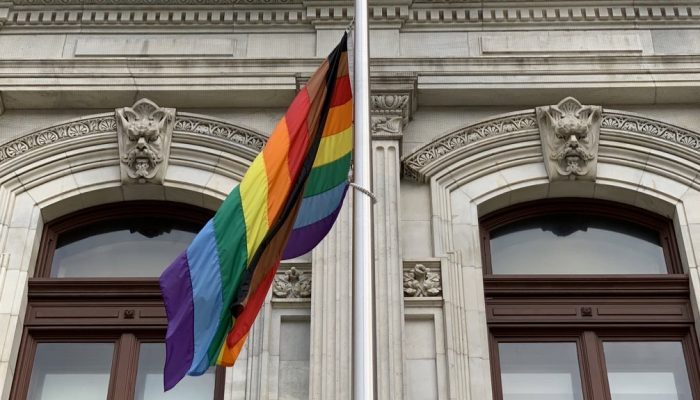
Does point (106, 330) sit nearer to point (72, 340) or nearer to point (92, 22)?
point (72, 340)

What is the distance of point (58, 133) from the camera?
15.2 m

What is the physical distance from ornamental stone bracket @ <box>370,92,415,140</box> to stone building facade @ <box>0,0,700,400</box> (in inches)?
1.7

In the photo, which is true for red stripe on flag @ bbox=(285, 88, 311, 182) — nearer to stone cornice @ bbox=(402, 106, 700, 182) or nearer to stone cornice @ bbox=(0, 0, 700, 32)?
stone cornice @ bbox=(402, 106, 700, 182)

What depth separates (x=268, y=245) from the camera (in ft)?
33.6

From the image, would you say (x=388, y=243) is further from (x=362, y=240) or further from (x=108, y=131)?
(x=108, y=131)

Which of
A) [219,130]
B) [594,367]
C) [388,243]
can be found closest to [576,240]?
[594,367]

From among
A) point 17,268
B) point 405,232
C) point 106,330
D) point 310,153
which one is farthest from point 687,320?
point 17,268

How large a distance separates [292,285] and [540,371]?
2.88 meters

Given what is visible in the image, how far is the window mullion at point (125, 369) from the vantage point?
1321 centimetres

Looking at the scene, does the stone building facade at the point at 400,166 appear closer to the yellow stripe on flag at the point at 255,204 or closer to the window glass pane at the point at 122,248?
the window glass pane at the point at 122,248

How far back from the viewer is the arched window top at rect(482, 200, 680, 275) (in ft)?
47.3

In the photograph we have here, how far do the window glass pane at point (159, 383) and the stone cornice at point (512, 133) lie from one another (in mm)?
3440

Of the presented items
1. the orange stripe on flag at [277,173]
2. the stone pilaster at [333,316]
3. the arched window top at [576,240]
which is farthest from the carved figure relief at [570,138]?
the orange stripe on flag at [277,173]

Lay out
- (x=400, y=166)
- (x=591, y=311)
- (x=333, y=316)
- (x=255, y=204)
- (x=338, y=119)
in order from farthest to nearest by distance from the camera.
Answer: (x=400, y=166) < (x=591, y=311) < (x=333, y=316) < (x=338, y=119) < (x=255, y=204)
